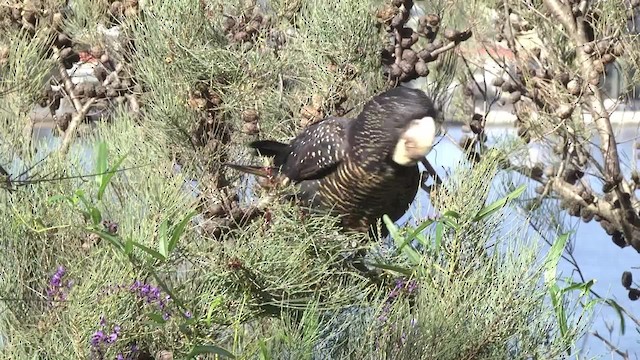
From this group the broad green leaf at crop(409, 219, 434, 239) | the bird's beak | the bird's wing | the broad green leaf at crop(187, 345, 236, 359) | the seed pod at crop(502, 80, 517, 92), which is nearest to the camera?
the broad green leaf at crop(187, 345, 236, 359)

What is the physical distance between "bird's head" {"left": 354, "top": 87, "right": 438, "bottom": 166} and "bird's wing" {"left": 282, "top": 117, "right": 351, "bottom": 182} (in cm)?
9

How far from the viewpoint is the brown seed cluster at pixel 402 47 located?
1.58 meters

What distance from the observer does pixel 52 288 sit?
41.8 inches

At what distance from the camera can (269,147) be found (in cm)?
152

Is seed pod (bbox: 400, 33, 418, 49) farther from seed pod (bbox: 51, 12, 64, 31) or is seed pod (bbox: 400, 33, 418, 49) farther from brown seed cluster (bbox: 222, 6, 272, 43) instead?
seed pod (bbox: 51, 12, 64, 31)

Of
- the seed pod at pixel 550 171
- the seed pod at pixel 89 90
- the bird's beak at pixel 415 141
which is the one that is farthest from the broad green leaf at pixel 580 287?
the seed pod at pixel 89 90

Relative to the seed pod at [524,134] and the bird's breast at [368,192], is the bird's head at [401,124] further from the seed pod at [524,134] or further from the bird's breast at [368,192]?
the seed pod at [524,134]

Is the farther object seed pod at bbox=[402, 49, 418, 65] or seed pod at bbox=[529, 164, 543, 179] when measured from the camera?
seed pod at bbox=[529, 164, 543, 179]

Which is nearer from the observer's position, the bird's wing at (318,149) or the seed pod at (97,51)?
the bird's wing at (318,149)

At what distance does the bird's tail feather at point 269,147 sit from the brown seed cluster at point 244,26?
15 centimetres

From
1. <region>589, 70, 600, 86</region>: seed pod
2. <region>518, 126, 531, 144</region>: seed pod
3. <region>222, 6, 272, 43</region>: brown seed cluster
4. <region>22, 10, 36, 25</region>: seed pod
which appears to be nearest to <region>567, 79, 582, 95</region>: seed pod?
<region>589, 70, 600, 86</region>: seed pod

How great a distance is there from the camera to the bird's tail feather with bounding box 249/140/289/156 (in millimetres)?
1481

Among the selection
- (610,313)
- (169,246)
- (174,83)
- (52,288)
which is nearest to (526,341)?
(169,246)

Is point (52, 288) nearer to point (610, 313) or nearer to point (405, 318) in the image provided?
point (405, 318)
